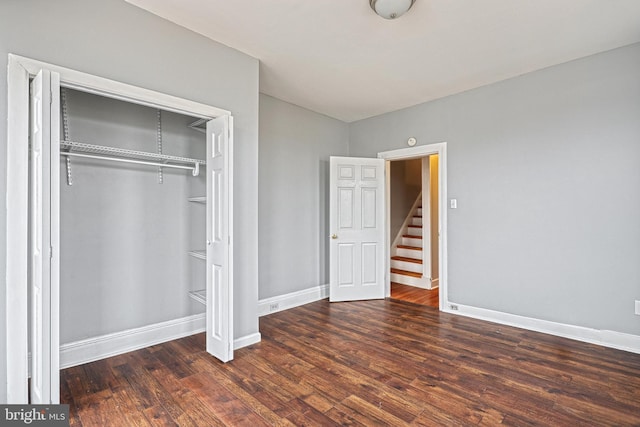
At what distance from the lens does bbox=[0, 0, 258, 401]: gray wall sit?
187cm

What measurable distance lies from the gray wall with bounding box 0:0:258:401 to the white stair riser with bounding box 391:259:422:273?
3.43m

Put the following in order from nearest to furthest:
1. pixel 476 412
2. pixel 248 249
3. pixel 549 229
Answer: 1. pixel 476 412
2. pixel 248 249
3. pixel 549 229

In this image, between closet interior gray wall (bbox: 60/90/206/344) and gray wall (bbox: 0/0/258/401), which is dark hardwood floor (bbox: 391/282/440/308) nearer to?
gray wall (bbox: 0/0/258/401)

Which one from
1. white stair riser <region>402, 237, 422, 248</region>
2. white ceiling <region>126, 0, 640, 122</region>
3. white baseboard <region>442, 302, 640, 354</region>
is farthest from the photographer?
white stair riser <region>402, 237, 422, 248</region>

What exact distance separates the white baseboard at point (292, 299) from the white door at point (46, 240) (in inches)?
87.7

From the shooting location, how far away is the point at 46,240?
173 cm

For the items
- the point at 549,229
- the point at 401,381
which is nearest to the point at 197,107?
the point at 401,381

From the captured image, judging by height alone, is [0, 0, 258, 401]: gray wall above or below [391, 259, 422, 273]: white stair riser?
above

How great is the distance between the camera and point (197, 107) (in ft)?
8.50

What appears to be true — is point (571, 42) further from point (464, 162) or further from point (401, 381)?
point (401, 381)

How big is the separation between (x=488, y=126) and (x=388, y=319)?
2569 millimetres

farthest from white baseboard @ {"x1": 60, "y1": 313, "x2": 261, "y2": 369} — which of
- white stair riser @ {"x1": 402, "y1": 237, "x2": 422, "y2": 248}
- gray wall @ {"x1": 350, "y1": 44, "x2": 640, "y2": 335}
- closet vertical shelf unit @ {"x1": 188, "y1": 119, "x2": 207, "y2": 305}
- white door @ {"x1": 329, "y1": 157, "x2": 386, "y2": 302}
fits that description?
white stair riser @ {"x1": 402, "y1": 237, "x2": 422, "y2": 248}

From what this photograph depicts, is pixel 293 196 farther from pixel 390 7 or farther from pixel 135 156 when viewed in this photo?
pixel 390 7

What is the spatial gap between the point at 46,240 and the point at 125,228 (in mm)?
1057
